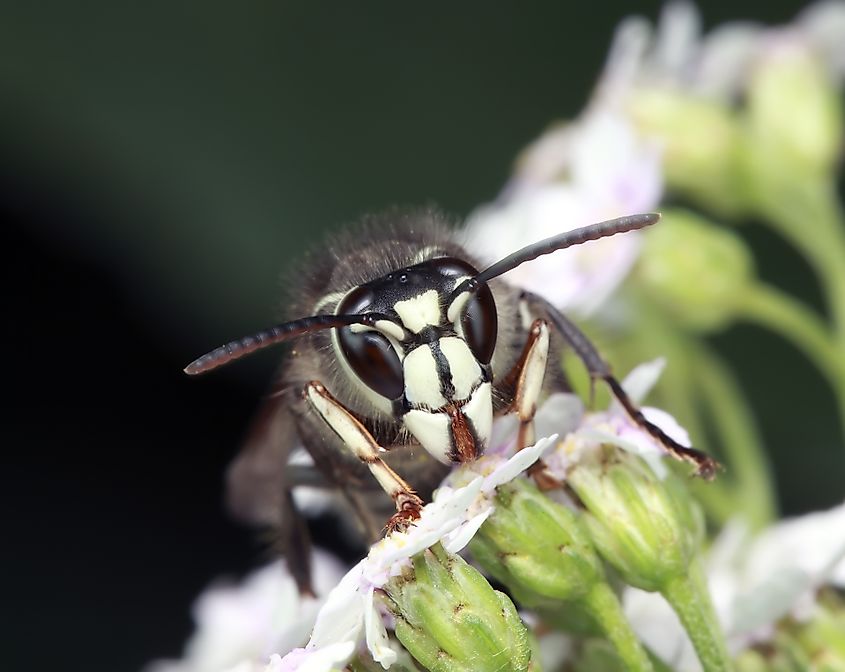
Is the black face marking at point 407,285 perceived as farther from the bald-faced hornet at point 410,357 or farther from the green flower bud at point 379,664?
the green flower bud at point 379,664

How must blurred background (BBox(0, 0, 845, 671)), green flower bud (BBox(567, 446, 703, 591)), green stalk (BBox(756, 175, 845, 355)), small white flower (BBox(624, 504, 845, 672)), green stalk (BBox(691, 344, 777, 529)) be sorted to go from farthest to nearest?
1. blurred background (BBox(0, 0, 845, 671))
2. green stalk (BBox(756, 175, 845, 355))
3. green stalk (BBox(691, 344, 777, 529))
4. small white flower (BBox(624, 504, 845, 672))
5. green flower bud (BBox(567, 446, 703, 591))

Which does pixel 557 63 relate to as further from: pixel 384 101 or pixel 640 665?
pixel 640 665

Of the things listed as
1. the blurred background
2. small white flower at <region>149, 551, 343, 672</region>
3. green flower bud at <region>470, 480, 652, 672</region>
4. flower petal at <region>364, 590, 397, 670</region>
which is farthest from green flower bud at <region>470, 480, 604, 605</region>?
the blurred background

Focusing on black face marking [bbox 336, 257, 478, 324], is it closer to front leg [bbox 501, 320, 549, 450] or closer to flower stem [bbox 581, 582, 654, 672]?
front leg [bbox 501, 320, 549, 450]

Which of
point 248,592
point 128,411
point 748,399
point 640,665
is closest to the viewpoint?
point 640,665

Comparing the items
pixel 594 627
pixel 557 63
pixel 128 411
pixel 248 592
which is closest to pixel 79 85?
pixel 128 411

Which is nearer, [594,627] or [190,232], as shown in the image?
[594,627]
